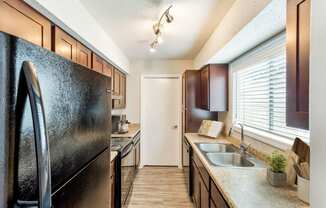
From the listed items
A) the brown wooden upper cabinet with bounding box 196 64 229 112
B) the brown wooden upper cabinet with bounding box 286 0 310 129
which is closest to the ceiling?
the brown wooden upper cabinet with bounding box 196 64 229 112

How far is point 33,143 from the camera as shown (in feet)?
1.77

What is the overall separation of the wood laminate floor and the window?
149 centimetres

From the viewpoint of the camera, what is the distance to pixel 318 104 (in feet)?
2.04

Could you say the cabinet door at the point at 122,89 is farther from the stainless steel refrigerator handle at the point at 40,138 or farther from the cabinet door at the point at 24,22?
the stainless steel refrigerator handle at the point at 40,138

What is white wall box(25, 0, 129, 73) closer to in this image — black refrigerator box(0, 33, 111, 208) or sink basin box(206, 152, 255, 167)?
black refrigerator box(0, 33, 111, 208)

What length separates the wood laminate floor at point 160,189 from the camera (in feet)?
10.4

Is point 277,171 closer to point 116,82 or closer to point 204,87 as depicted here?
point 204,87

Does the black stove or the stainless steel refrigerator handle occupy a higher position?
the stainless steel refrigerator handle

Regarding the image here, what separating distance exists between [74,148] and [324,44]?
34.0 inches

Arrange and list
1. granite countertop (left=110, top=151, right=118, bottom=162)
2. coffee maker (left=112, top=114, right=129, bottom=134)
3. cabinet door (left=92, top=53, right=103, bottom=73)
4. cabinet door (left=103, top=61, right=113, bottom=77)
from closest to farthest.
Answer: granite countertop (left=110, top=151, right=118, bottom=162)
cabinet door (left=92, top=53, right=103, bottom=73)
cabinet door (left=103, top=61, right=113, bottom=77)
coffee maker (left=112, top=114, right=129, bottom=134)

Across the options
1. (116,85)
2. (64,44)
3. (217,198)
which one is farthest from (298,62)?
(116,85)

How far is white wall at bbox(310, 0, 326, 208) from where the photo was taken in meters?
0.60

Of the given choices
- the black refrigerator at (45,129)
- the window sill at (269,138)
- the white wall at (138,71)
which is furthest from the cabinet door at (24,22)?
the white wall at (138,71)

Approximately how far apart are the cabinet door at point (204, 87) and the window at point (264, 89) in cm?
44
